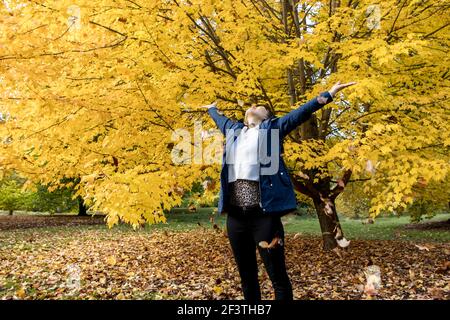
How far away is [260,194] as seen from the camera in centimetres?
288

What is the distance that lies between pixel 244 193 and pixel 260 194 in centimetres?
13

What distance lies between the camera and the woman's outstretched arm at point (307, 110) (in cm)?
283

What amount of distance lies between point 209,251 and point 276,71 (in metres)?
Answer: 4.74

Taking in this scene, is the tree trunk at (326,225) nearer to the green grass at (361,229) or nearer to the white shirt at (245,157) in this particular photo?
the green grass at (361,229)

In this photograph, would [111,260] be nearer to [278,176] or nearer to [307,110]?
[278,176]

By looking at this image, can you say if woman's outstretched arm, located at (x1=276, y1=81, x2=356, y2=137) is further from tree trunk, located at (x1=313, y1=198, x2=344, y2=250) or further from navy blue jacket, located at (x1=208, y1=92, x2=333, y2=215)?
tree trunk, located at (x1=313, y1=198, x2=344, y2=250)

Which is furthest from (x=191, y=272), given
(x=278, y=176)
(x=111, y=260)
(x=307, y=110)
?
(x=307, y=110)

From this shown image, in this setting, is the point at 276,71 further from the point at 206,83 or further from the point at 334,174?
the point at 334,174

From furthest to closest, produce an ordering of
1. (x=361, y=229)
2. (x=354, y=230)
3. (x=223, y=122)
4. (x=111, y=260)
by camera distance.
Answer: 1. (x=361, y=229)
2. (x=354, y=230)
3. (x=111, y=260)
4. (x=223, y=122)

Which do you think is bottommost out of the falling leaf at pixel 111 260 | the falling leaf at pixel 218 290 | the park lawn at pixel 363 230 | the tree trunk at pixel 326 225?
the park lawn at pixel 363 230

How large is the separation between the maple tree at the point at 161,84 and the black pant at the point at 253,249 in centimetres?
167

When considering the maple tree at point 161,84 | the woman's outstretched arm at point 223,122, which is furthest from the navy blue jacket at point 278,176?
the maple tree at point 161,84

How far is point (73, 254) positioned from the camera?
9.70 m
